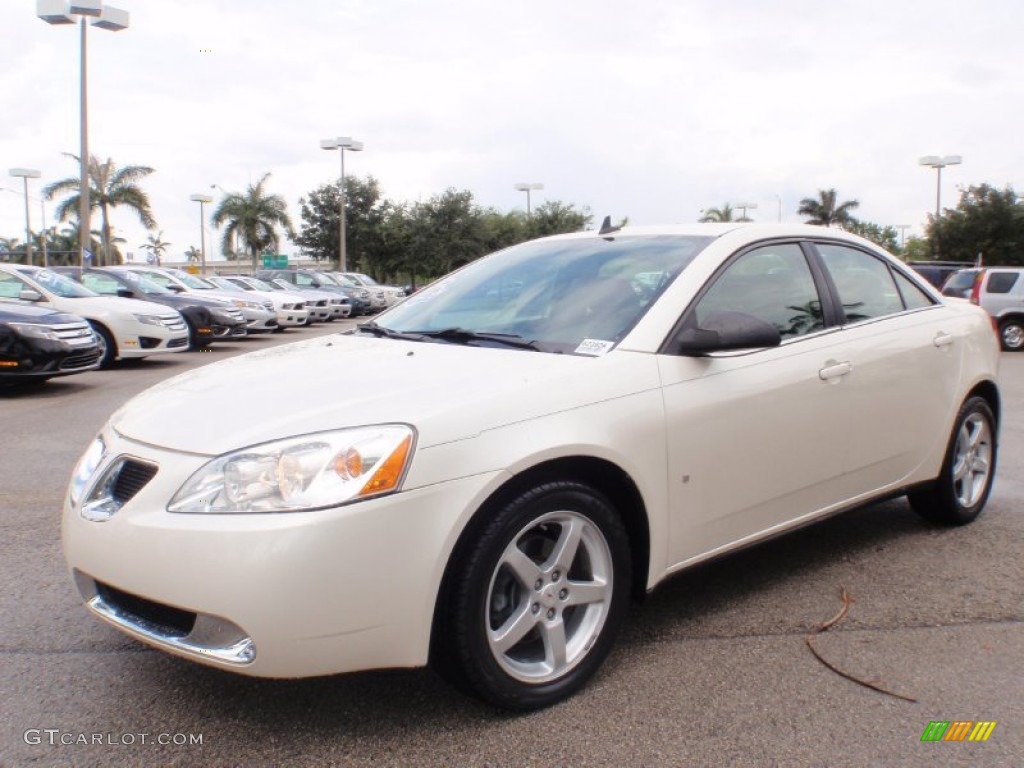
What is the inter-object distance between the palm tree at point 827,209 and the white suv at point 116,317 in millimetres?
52690

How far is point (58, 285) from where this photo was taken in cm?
1277

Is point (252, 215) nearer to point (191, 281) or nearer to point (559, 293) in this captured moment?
point (191, 281)

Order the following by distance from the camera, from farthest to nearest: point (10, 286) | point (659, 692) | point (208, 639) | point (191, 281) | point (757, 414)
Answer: point (191, 281) → point (10, 286) → point (757, 414) → point (659, 692) → point (208, 639)

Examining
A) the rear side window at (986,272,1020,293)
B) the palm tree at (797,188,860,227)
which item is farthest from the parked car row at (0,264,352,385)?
the palm tree at (797,188,860,227)

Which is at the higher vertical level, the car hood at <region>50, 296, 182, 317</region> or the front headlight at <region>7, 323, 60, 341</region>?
the car hood at <region>50, 296, 182, 317</region>

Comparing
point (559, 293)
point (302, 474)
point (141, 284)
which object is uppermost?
point (141, 284)

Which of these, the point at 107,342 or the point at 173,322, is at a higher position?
the point at 173,322

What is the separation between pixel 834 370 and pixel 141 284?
14.5m

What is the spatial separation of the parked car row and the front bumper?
8494 millimetres

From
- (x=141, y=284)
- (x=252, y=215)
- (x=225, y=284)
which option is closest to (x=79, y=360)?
(x=141, y=284)

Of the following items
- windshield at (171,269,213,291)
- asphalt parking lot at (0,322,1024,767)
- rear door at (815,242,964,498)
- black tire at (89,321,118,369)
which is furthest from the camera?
windshield at (171,269,213,291)

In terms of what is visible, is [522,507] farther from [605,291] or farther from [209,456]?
[605,291]

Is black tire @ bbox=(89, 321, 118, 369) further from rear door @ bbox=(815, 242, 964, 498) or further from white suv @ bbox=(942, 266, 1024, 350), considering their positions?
white suv @ bbox=(942, 266, 1024, 350)

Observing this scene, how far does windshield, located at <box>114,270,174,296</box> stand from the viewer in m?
15.8
